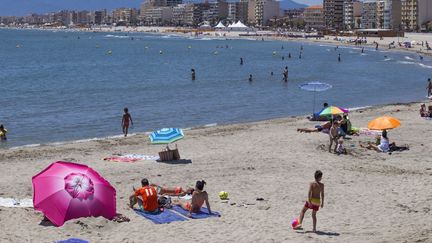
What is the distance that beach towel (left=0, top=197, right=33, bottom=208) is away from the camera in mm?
14044

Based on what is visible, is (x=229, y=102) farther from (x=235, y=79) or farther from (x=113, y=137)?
(x=235, y=79)

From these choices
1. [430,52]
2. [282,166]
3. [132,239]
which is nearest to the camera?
[132,239]

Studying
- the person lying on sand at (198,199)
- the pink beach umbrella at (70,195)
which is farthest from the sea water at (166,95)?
the person lying on sand at (198,199)

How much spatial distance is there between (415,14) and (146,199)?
19034cm

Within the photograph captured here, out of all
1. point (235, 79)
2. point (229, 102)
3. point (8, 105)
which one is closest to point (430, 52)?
point (235, 79)

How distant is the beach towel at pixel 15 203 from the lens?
14.0m

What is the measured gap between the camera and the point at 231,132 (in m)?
26.0

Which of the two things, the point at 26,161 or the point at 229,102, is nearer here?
the point at 26,161

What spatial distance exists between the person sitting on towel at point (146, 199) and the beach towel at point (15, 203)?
2.26 meters

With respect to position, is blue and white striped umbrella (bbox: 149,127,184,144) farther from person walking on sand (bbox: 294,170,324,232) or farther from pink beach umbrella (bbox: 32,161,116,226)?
person walking on sand (bbox: 294,170,324,232)

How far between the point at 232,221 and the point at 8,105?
2851 centimetres

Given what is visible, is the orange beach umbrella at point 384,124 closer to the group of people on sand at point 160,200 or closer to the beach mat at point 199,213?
the group of people on sand at point 160,200

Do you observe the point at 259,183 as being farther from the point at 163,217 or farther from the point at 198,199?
the point at 163,217

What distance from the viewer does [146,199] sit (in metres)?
13.8
